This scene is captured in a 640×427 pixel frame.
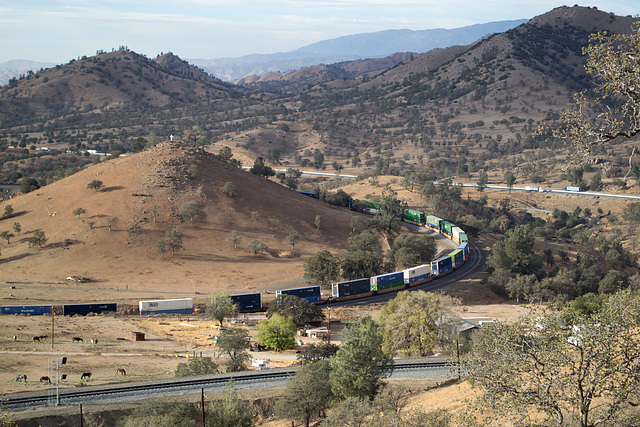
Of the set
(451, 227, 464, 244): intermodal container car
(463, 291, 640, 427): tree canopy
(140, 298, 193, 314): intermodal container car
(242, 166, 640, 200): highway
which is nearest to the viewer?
(463, 291, 640, 427): tree canopy

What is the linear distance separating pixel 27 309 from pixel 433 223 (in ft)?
186

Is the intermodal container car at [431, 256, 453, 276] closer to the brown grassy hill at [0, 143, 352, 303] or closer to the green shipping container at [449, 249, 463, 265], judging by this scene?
the green shipping container at [449, 249, 463, 265]

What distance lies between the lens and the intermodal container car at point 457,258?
219ft

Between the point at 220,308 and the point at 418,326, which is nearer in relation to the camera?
the point at 418,326

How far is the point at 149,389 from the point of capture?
3056 cm

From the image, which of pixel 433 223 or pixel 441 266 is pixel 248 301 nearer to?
pixel 441 266

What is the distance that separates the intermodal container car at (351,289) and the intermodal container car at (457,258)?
13490mm

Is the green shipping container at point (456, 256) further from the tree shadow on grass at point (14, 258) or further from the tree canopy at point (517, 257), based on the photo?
the tree shadow on grass at point (14, 258)

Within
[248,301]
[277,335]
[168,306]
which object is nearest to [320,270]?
[248,301]

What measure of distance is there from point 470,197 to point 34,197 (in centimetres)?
7538

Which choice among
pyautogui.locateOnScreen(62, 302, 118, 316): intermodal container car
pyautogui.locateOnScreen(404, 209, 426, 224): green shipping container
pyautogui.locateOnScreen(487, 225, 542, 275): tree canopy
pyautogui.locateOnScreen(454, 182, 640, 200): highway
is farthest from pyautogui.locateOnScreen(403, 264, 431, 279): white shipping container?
pyautogui.locateOnScreen(454, 182, 640, 200): highway

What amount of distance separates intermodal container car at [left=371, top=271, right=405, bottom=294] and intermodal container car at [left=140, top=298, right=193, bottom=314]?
59.4 ft

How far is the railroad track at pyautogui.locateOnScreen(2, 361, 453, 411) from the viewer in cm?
2870

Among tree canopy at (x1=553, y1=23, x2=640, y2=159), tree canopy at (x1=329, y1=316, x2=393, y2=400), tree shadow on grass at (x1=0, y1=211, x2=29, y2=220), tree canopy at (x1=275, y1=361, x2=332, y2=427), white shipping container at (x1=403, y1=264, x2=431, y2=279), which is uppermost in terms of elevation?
tree canopy at (x1=553, y1=23, x2=640, y2=159)
